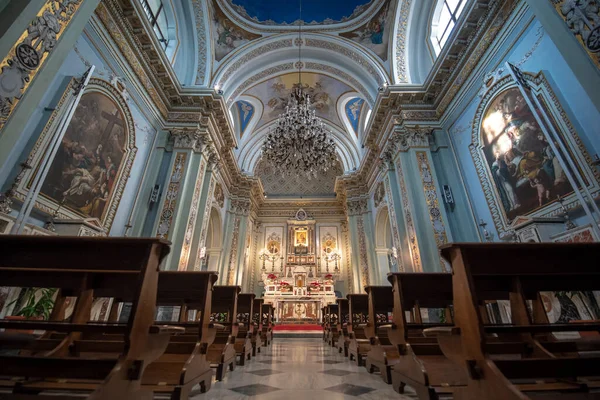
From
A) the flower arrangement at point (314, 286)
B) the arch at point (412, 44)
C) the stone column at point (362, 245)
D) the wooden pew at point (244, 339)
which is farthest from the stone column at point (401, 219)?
the flower arrangement at point (314, 286)

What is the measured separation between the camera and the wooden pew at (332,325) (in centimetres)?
639

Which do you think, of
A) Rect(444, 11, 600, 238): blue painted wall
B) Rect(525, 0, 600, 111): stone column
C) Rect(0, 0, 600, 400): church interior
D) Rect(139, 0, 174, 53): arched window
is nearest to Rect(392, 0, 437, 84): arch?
Rect(0, 0, 600, 400): church interior

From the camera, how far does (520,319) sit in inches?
68.3

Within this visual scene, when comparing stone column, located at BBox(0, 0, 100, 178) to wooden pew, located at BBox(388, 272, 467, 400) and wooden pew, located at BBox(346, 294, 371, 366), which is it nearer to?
wooden pew, located at BBox(388, 272, 467, 400)

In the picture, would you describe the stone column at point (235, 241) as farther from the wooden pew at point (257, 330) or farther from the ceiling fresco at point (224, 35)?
the ceiling fresco at point (224, 35)

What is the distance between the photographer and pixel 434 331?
1.70 meters

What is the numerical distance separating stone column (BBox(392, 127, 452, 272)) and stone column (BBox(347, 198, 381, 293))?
Answer: 461 cm

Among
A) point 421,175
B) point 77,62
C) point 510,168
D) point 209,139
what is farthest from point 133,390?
A: point 209,139

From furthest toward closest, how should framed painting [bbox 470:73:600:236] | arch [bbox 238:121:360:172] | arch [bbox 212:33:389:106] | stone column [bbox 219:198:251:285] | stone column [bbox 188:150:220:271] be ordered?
arch [bbox 238:121:360:172], stone column [bbox 219:198:251:285], arch [bbox 212:33:389:106], stone column [bbox 188:150:220:271], framed painting [bbox 470:73:600:236]

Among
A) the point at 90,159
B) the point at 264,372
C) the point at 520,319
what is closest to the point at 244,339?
the point at 264,372

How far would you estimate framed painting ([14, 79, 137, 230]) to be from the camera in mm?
4348

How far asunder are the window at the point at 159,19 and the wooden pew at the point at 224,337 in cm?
740

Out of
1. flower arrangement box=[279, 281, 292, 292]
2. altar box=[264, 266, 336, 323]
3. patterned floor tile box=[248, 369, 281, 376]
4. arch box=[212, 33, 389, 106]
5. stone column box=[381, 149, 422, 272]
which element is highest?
arch box=[212, 33, 389, 106]

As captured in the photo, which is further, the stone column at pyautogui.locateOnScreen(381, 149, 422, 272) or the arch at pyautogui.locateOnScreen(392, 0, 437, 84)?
the arch at pyautogui.locateOnScreen(392, 0, 437, 84)
